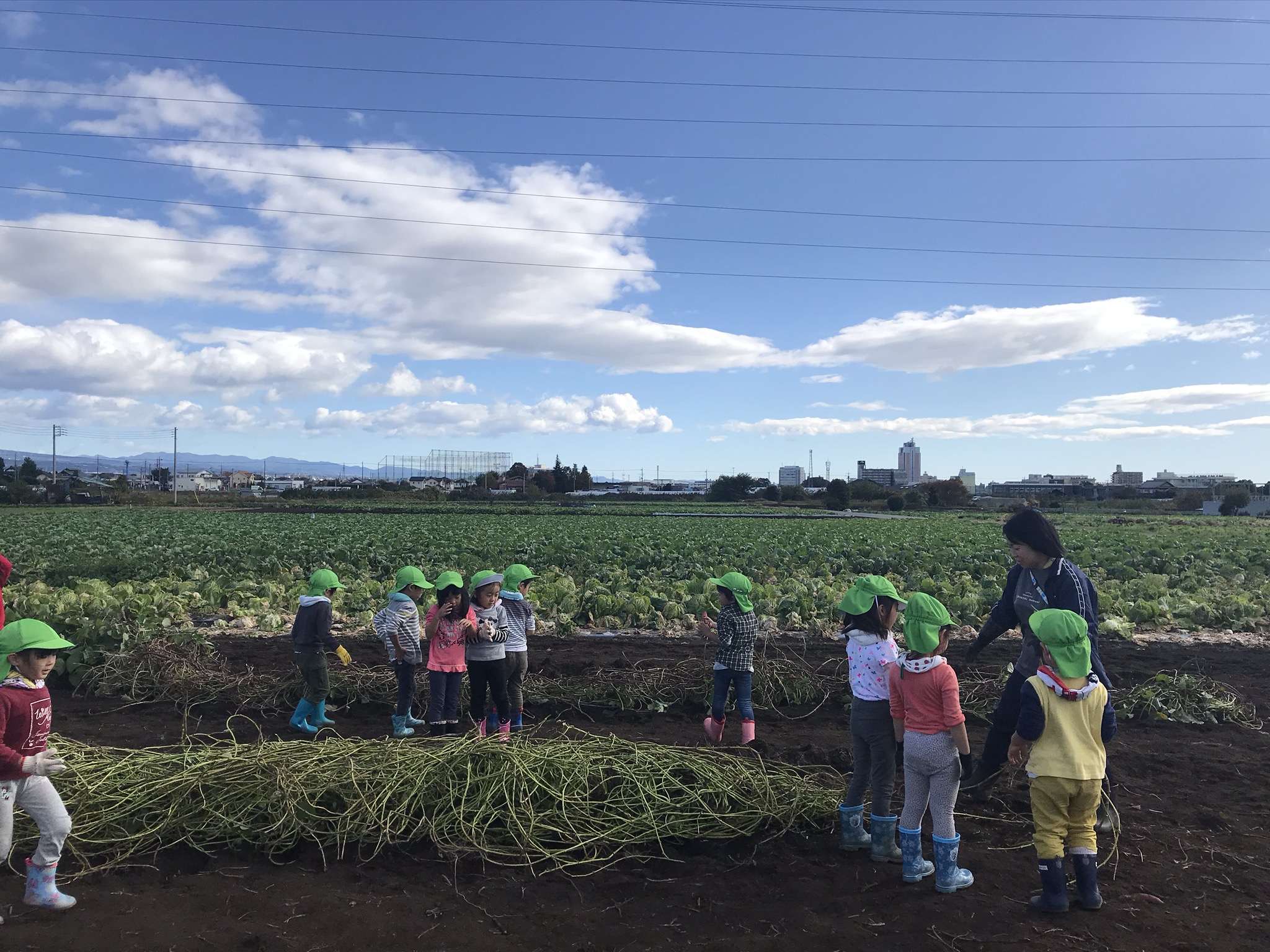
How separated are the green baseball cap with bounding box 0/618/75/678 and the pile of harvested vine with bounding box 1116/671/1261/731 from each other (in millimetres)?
8522

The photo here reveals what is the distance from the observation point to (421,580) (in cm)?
686

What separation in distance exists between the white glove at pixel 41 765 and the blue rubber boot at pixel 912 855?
425cm

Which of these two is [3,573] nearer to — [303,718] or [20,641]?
[20,641]

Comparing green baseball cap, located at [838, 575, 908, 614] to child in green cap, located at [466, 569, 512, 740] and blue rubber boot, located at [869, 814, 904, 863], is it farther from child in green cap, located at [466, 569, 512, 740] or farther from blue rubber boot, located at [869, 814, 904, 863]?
child in green cap, located at [466, 569, 512, 740]

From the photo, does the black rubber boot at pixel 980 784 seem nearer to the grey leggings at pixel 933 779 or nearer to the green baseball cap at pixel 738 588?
the grey leggings at pixel 933 779

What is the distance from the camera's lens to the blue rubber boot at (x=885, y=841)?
14.7 feet

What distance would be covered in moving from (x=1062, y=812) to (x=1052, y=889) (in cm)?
38

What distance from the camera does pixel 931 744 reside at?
4121mm

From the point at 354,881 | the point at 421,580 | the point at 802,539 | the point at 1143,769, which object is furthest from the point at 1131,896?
the point at 802,539

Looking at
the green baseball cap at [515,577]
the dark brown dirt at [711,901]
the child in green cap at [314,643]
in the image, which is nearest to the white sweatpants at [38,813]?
the dark brown dirt at [711,901]

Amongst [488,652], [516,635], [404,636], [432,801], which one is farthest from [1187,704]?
[404,636]

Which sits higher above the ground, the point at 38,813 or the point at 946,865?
the point at 38,813

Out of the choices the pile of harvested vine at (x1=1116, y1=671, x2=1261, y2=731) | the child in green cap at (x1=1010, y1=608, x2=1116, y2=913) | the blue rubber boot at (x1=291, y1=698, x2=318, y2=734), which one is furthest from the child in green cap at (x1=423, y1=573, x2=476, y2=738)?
the pile of harvested vine at (x1=1116, y1=671, x2=1261, y2=731)

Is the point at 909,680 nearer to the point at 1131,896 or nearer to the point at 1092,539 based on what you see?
the point at 1131,896
